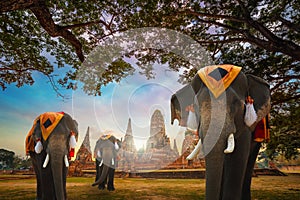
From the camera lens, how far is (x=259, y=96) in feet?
11.6

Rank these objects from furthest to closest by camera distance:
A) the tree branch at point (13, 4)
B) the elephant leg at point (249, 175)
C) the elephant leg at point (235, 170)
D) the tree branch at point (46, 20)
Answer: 1. the tree branch at point (46, 20)
2. the elephant leg at point (249, 175)
3. the tree branch at point (13, 4)
4. the elephant leg at point (235, 170)

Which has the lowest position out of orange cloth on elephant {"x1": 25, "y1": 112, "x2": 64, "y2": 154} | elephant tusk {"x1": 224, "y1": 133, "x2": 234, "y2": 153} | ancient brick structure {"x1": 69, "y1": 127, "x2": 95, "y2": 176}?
ancient brick structure {"x1": 69, "y1": 127, "x2": 95, "y2": 176}

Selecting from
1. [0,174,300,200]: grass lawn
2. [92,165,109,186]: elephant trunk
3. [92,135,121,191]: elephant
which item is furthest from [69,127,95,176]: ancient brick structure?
[92,165,109,186]: elephant trunk

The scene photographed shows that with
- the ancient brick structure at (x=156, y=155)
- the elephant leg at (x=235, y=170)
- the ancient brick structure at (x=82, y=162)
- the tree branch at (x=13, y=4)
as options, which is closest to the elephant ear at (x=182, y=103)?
the elephant leg at (x=235, y=170)

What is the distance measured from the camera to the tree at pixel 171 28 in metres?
6.14

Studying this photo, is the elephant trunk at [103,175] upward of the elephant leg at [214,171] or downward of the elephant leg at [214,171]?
downward

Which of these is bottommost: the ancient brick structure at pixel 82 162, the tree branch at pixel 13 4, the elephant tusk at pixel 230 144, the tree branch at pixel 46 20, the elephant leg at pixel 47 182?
the ancient brick structure at pixel 82 162

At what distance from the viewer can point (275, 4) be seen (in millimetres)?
6547

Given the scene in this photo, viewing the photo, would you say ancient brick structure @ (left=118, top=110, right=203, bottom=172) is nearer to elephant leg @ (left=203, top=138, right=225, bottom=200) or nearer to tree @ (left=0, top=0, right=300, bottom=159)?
tree @ (left=0, top=0, right=300, bottom=159)

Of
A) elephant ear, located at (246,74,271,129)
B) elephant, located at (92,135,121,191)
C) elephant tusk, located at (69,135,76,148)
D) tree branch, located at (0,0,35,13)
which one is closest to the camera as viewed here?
elephant ear, located at (246,74,271,129)

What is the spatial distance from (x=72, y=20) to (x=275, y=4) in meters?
5.53

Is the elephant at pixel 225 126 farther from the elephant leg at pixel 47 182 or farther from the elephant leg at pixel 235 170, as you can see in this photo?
the elephant leg at pixel 47 182

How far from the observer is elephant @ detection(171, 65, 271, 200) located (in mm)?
2834

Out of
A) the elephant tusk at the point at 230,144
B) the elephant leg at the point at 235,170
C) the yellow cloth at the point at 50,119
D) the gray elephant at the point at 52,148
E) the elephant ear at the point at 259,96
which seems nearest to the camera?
the elephant tusk at the point at 230,144
